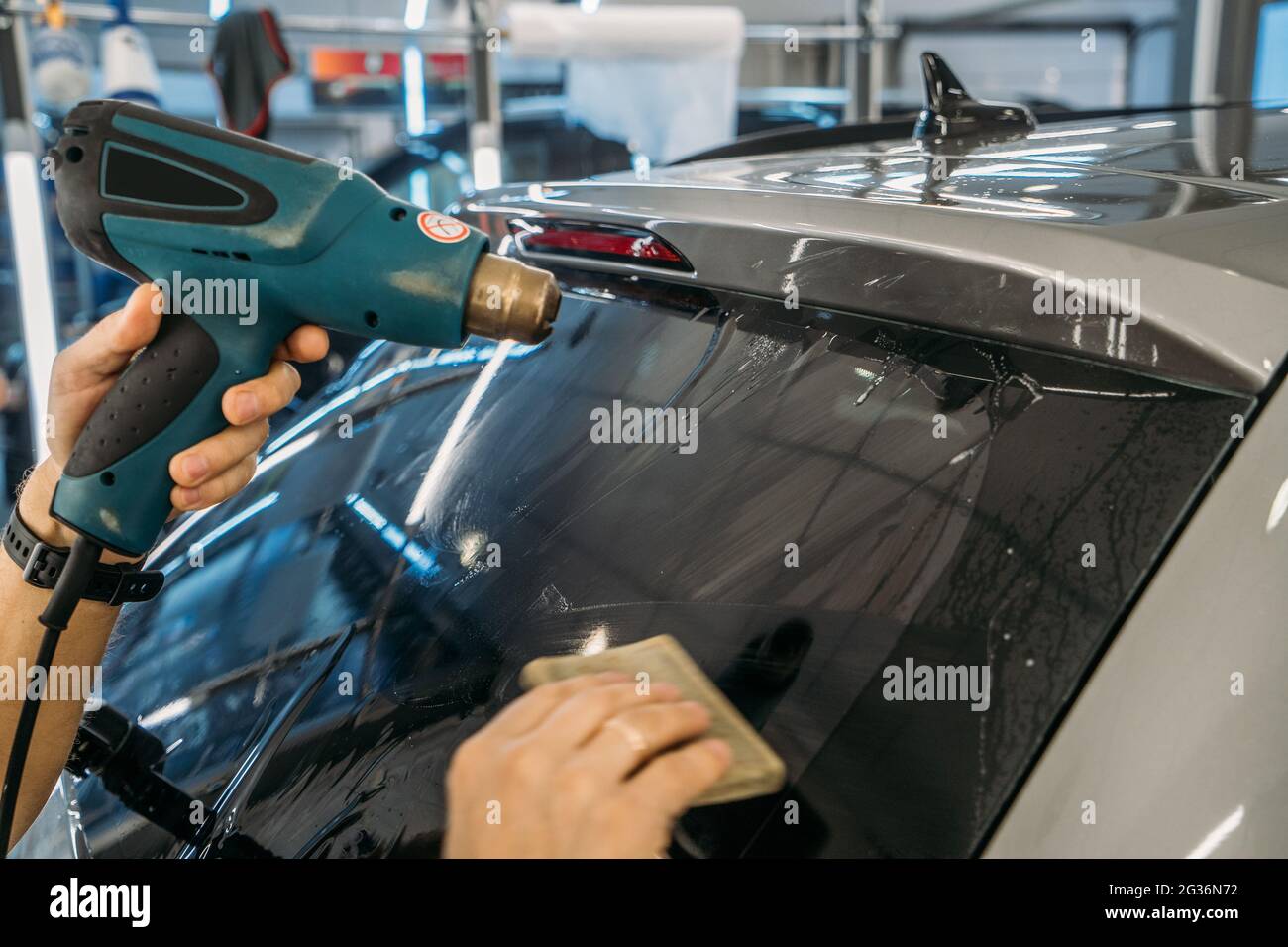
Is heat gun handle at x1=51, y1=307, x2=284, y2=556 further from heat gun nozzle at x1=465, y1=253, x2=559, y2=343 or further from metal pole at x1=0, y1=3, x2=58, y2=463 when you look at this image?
metal pole at x1=0, y1=3, x2=58, y2=463

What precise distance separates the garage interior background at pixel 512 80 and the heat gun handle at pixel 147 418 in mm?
1847

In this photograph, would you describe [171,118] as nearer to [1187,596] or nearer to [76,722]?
[76,722]

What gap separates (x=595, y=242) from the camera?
4.23 feet

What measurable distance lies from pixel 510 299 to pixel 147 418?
0.40 meters

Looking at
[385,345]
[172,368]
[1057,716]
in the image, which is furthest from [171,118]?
[1057,716]

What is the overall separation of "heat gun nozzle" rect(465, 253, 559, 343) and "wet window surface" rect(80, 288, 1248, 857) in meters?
0.17

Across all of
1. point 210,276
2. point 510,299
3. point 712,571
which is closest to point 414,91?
point 210,276

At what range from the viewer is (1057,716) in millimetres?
747

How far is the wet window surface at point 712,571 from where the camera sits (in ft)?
2.59

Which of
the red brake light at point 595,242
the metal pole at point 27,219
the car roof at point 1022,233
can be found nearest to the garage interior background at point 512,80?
the metal pole at point 27,219

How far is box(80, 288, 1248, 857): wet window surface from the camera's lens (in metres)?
0.79

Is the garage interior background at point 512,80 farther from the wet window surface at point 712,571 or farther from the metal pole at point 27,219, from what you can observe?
the wet window surface at point 712,571

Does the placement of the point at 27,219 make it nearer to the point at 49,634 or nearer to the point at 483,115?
the point at 483,115

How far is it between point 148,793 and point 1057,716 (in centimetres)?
86
